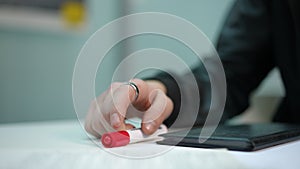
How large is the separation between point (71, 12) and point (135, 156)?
1131mm

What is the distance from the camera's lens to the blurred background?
1.28 metres

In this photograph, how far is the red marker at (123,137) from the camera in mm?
419

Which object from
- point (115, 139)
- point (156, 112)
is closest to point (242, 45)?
point (156, 112)

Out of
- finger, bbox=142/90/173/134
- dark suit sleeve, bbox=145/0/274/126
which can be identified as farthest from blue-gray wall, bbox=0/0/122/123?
finger, bbox=142/90/173/134

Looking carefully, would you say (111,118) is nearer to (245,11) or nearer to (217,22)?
(245,11)

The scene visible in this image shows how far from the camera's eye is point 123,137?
0.43m

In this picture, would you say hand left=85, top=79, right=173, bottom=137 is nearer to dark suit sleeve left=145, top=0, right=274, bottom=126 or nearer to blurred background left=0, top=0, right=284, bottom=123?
dark suit sleeve left=145, top=0, right=274, bottom=126

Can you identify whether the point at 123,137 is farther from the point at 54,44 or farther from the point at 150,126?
the point at 54,44

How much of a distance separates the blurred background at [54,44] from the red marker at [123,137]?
76 centimetres

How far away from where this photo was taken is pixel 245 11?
85 centimetres

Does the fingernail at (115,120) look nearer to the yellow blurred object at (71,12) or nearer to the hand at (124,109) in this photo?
the hand at (124,109)

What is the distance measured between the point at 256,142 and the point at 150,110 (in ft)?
0.48

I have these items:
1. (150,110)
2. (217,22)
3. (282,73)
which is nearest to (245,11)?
(282,73)

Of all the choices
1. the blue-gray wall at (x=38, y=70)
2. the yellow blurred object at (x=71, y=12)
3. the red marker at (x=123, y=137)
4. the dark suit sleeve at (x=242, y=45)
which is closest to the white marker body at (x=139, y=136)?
the red marker at (x=123, y=137)
